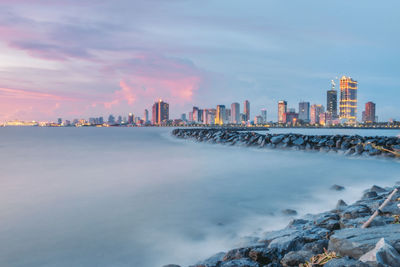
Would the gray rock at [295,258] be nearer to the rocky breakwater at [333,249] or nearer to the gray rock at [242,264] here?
the rocky breakwater at [333,249]

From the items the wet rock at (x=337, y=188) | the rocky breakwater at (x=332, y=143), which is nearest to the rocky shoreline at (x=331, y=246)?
the wet rock at (x=337, y=188)

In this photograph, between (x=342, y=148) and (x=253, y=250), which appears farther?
(x=342, y=148)

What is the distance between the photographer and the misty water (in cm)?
414

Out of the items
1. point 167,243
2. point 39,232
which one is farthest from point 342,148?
point 39,232

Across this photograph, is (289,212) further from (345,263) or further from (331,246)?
(345,263)

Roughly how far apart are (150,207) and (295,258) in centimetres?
398

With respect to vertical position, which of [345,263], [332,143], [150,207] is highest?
[345,263]

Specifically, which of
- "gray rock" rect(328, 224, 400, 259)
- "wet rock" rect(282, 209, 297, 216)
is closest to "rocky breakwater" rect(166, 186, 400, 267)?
"gray rock" rect(328, 224, 400, 259)

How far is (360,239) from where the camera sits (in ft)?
9.11

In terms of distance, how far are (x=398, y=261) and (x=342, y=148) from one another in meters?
16.3

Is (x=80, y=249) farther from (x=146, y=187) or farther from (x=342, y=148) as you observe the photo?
(x=342, y=148)

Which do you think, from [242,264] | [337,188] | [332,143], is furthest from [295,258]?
[332,143]

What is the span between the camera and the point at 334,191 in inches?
313

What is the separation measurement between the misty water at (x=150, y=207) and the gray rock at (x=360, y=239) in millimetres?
1767
